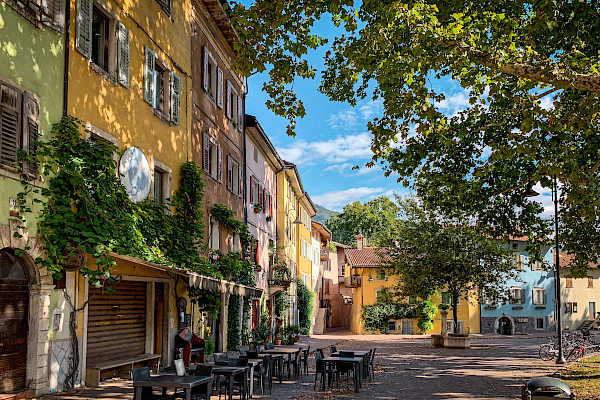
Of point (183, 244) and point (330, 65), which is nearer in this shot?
point (330, 65)

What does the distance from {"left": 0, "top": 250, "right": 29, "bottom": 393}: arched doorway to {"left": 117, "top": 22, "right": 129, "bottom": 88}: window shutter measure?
5501 mm

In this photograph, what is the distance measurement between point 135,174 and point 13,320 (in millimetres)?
5133

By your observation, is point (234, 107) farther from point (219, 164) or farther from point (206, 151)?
point (206, 151)

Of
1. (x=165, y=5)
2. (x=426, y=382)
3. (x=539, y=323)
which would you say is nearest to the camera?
(x=426, y=382)

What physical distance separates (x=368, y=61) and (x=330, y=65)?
395cm

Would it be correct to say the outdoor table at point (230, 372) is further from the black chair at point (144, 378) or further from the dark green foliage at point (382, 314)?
the dark green foliage at point (382, 314)

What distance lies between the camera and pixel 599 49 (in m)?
12.9

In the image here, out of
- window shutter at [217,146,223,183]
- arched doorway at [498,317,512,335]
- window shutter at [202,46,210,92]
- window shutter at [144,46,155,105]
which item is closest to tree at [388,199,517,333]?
window shutter at [217,146,223,183]

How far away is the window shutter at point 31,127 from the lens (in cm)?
1062

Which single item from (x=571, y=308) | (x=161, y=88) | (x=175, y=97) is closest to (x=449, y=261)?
(x=175, y=97)

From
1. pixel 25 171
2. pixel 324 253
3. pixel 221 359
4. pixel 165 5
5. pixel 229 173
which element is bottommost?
pixel 221 359

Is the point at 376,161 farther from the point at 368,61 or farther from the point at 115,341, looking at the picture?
the point at 115,341

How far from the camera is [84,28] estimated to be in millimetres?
12750

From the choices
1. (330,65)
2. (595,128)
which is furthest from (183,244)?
(595,128)
